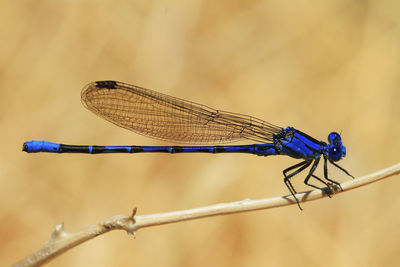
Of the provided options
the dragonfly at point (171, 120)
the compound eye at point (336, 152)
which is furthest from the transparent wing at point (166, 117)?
the compound eye at point (336, 152)

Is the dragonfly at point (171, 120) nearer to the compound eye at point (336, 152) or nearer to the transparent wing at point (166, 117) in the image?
the transparent wing at point (166, 117)

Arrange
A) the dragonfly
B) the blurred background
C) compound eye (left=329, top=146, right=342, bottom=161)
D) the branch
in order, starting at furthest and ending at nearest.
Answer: the blurred background
the dragonfly
compound eye (left=329, top=146, right=342, bottom=161)
the branch

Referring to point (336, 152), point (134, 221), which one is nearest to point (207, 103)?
point (336, 152)

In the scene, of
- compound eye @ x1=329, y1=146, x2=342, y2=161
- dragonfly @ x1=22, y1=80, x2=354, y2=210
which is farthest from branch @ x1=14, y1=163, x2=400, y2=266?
dragonfly @ x1=22, y1=80, x2=354, y2=210

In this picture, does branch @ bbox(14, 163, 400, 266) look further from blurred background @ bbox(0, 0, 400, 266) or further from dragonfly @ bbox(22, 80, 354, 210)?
blurred background @ bbox(0, 0, 400, 266)

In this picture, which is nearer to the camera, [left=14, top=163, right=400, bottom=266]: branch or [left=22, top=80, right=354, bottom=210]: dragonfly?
[left=14, top=163, right=400, bottom=266]: branch

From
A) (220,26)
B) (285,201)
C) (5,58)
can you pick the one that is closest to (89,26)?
(5,58)

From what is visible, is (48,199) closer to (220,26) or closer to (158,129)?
(158,129)
